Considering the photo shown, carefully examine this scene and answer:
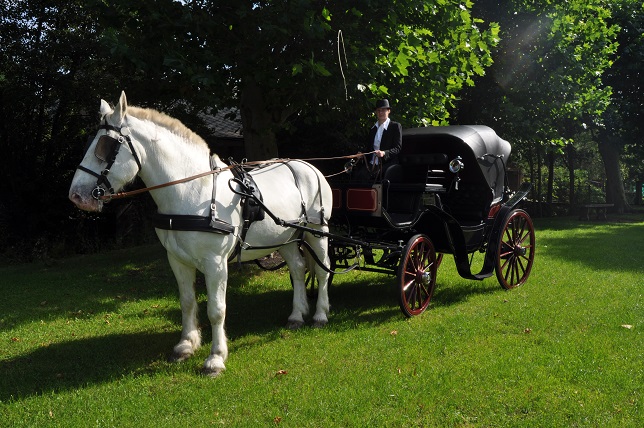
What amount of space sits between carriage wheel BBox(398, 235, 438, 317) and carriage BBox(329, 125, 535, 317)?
0.01 meters

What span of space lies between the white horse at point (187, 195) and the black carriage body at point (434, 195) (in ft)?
3.79

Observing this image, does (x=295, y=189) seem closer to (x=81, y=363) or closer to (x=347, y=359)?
(x=347, y=359)

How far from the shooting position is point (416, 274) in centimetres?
679

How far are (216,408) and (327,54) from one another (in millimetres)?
5996

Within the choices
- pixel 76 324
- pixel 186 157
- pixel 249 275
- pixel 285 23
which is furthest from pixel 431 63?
pixel 76 324

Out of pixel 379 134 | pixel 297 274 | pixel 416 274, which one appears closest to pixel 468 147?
pixel 379 134

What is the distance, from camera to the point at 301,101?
8984 mm

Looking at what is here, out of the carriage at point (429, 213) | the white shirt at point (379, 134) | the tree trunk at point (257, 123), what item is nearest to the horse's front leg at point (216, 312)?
the carriage at point (429, 213)

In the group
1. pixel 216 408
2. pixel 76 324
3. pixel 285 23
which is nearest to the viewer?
pixel 216 408

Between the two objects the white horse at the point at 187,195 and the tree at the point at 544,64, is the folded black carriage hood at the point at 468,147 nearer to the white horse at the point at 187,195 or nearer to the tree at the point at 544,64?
the white horse at the point at 187,195

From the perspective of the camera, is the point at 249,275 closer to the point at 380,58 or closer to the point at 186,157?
the point at 380,58

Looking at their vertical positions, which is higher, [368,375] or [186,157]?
[186,157]

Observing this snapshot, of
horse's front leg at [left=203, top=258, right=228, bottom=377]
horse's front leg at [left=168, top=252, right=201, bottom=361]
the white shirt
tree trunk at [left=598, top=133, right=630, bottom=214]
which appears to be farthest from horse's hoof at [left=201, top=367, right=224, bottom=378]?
tree trunk at [left=598, top=133, right=630, bottom=214]

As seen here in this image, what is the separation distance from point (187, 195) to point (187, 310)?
Result: 1.29 metres
